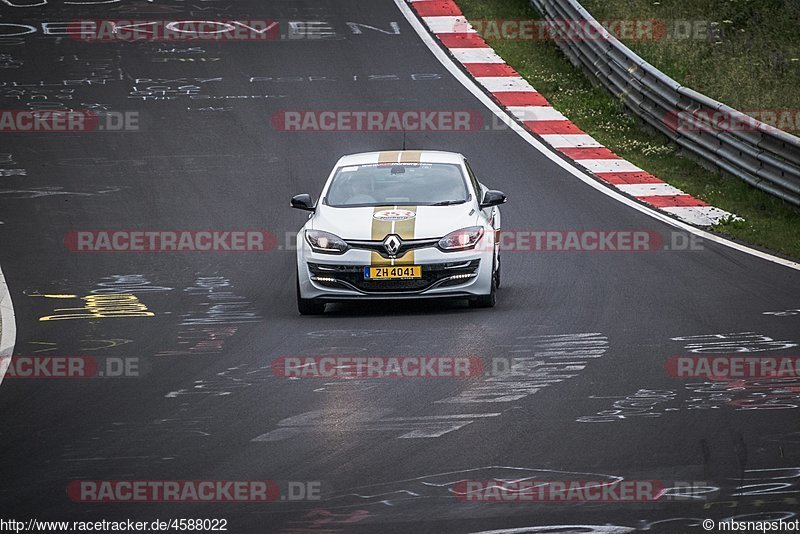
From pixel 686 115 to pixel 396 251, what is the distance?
846 cm

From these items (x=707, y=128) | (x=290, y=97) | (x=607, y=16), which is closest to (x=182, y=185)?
(x=290, y=97)

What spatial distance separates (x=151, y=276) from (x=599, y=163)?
7619mm

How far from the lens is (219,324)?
12.5m

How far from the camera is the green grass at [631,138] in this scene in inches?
648

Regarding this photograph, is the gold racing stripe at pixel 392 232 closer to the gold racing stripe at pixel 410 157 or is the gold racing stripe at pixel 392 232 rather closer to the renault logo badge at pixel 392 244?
the renault logo badge at pixel 392 244

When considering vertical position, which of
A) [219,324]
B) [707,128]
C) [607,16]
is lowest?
[219,324]

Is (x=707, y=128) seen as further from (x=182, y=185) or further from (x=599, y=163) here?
(x=182, y=185)

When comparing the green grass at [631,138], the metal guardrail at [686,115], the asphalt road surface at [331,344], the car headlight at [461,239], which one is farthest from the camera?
the metal guardrail at [686,115]

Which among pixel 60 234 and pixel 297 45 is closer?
pixel 60 234

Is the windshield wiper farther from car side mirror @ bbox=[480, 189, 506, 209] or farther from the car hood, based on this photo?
car side mirror @ bbox=[480, 189, 506, 209]

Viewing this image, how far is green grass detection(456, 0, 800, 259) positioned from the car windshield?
397 cm

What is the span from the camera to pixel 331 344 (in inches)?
451

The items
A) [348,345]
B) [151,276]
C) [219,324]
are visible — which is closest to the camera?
[348,345]

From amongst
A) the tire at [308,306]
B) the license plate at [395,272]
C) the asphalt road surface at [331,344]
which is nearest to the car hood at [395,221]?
the license plate at [395,272]
